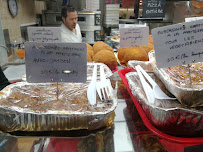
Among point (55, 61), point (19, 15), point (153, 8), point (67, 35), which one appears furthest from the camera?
point (19, 15)

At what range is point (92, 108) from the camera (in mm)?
617

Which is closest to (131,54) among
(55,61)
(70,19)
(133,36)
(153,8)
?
(133,36)

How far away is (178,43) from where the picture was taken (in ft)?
2.11

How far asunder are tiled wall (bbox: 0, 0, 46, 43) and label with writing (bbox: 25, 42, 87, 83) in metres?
1.73

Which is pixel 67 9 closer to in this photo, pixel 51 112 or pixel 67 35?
pixel 67 35

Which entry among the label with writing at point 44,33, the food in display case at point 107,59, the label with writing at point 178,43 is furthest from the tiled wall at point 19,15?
the label with writing at point 178,43

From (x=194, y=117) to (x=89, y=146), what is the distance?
0.40 metres

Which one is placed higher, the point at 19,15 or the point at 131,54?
the point at 19,15

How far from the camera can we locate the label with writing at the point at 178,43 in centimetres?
63

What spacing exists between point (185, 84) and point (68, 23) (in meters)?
1.98

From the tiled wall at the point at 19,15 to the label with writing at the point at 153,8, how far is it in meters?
1.71

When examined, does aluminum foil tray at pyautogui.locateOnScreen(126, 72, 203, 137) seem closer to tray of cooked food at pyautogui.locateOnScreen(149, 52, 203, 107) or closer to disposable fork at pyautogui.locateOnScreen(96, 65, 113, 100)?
tray of cooked food at pyautogui.locateOnScreen(149, 52, 203, 107)

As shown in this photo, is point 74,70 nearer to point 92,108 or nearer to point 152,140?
point 92,108

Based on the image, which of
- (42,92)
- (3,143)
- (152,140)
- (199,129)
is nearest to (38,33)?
(42,92)
